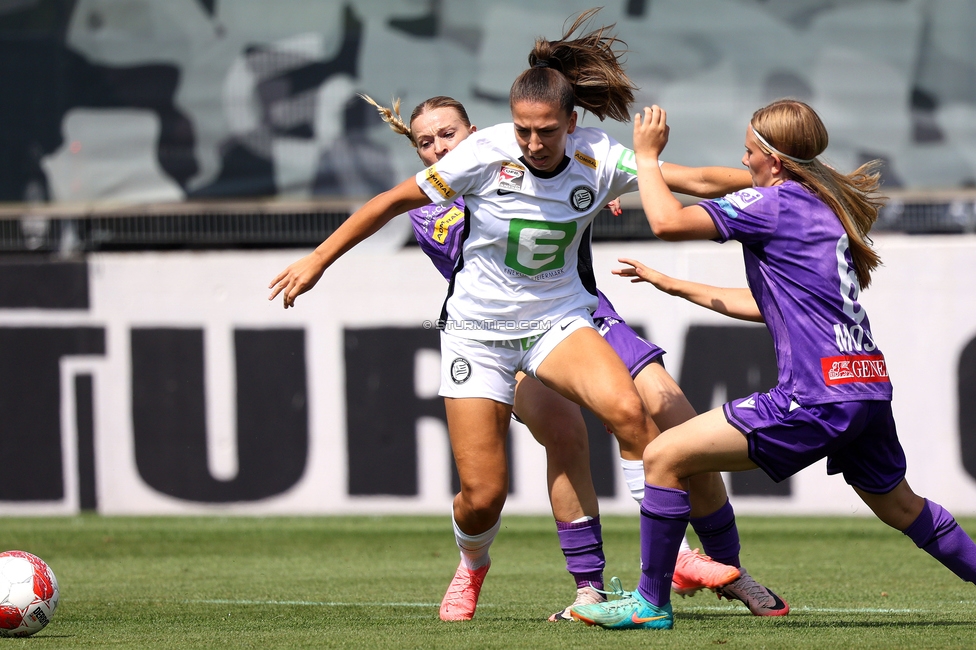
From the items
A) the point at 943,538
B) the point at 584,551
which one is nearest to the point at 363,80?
the point at 584,551

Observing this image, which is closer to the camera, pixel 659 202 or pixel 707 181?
pixel 659 202

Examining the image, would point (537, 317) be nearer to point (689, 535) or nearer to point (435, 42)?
point (689, 535)

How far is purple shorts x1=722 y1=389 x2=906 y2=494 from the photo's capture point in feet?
13.0

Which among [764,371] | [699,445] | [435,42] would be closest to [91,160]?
[435,42]

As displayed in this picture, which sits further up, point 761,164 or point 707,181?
point 761,164

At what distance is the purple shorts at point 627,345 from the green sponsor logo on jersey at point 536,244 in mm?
479

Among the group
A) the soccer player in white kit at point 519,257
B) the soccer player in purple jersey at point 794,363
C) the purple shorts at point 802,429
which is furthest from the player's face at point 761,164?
the purple shorts at point 802,429

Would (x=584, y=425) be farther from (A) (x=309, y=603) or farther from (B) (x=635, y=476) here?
(A) (x=309, y=603)

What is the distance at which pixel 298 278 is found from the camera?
4.43m

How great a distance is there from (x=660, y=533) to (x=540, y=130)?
1.43m

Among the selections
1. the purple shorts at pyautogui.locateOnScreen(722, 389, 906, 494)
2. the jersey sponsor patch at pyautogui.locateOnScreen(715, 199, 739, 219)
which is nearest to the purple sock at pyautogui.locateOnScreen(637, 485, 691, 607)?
the purple shorts at pyautogui.locateOnScreen(722, 389, 906, 494)

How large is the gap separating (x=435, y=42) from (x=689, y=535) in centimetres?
440

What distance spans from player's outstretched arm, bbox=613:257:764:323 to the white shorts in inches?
11.7

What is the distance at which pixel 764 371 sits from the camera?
9.08 meters
